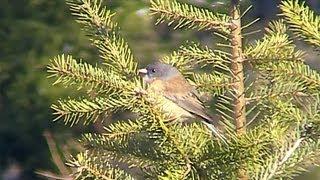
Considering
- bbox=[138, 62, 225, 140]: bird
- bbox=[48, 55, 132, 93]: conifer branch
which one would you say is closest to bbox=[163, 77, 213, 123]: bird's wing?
bbox=[138, 62, 225, 140]: bird

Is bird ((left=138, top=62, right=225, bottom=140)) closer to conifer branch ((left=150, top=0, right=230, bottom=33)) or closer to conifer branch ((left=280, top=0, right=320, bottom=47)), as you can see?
conifer branch ((left=150, top=0, right=230, bottom=33))

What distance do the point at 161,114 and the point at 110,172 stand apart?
0.20 meters

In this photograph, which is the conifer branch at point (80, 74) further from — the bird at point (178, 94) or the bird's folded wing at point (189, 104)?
the bird's folded wing at point (189, 104)

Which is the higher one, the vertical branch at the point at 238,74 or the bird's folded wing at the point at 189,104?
the vertical branch at the point at 238,74

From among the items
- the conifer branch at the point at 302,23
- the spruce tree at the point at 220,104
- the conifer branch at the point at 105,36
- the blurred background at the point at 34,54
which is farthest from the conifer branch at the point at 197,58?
the blurred background at the point at 34,54

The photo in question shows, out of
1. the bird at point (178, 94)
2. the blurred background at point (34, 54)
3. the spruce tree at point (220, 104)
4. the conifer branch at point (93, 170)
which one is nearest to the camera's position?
the spruce tree at point (220, 104)

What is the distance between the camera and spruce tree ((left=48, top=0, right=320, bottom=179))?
1.25m

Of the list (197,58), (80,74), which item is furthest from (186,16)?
(80,74)

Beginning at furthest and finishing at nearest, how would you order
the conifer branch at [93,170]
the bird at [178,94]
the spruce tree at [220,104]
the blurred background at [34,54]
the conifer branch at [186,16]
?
the blurred background at [34,54], the bird at [178,94], the conifer branch at [186,16], the conifer branch at [93,170], the spruce tree at [220,104]

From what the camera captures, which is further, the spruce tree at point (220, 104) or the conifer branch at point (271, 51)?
the conifer branch at point (271, 51)

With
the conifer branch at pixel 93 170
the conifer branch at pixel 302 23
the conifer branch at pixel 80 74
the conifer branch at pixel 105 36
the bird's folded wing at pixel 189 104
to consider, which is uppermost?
the conifer branch at pixel 302 23

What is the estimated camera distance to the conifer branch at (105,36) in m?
1.44

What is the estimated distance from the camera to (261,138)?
49.3 inches

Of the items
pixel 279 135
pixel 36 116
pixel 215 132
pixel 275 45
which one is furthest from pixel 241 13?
pixel 36 116
